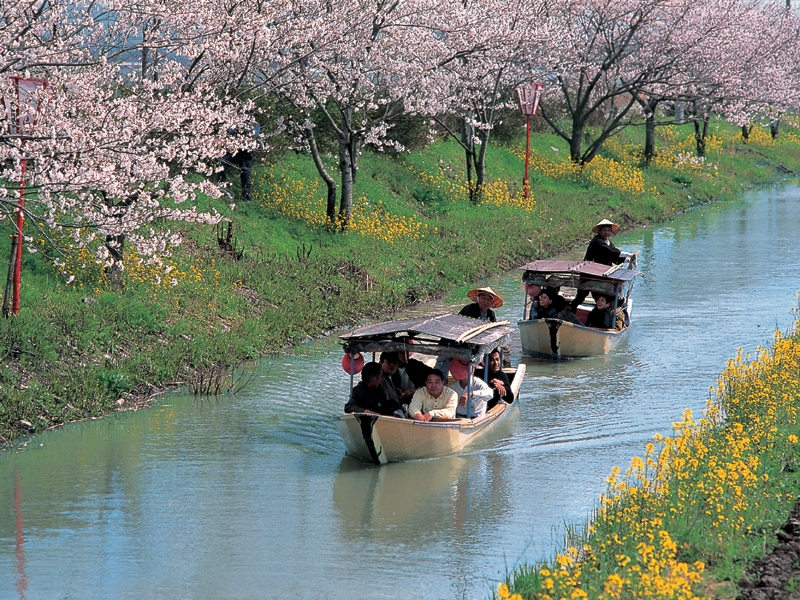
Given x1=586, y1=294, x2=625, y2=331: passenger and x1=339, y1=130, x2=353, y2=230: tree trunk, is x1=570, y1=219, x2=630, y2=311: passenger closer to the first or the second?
x1=586, y1=294, x2=625, y2=331: passenger

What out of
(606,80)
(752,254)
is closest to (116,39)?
(752,254)

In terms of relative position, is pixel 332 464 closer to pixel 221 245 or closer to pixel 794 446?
pixel 794 446

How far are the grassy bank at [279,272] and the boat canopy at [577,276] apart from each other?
11.9 feet

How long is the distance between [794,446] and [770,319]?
10.5 metres

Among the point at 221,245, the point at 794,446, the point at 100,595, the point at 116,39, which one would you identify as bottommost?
the point at 100,595

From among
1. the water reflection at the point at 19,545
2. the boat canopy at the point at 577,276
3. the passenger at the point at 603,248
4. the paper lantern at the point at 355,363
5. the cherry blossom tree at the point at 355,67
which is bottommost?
the water reflection at the point at 19,545

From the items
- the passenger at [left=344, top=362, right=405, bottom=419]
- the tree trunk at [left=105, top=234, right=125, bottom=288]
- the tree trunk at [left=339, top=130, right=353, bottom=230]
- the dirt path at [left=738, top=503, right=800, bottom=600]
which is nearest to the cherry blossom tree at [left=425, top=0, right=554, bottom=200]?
the tree trunk at [left=339, top=130, right=353, bottom=230]

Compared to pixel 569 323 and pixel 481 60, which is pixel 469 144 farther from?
pixel 569 323

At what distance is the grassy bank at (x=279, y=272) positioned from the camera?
584 inches

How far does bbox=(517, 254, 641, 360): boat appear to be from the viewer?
722 inches

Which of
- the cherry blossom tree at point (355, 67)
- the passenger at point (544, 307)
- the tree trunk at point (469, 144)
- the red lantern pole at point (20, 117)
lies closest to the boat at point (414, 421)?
the red lantern pole at point (20, 117)

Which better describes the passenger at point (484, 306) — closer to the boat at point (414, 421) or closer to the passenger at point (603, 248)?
the boat at point (414, 421)

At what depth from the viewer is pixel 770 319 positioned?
2108cm

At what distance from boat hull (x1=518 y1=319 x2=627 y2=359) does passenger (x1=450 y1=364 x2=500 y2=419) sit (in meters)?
4.34
